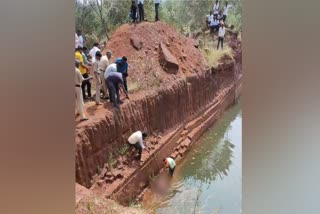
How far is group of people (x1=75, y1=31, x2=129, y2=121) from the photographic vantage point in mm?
2758

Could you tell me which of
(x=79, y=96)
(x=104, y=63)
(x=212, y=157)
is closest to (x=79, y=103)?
(x=79, y=96)

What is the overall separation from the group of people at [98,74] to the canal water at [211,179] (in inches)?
24.4

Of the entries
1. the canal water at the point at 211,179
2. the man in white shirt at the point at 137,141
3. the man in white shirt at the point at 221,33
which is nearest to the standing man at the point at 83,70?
the man in white shirt at the point at 137,141

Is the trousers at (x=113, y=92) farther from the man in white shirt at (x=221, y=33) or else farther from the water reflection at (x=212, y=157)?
the man in white shirt at (x=221, y=33)

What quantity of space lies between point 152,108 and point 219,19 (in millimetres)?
702

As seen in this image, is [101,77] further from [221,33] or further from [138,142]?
[221,33]

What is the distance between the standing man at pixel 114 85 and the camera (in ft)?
9.04

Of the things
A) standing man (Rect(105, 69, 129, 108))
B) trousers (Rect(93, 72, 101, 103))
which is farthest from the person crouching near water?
trousers (Rect(93, 72, 101, 103))

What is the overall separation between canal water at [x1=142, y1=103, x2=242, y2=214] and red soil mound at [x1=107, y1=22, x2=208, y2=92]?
16.5 inches

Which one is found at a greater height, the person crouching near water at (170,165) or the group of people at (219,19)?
the group of people at (219,19)
